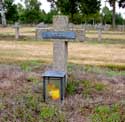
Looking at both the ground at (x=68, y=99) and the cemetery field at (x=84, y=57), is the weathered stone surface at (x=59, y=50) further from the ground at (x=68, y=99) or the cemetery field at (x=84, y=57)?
the cemetery field at (x=84, y=57)

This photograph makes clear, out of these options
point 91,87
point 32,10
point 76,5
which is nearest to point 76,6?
point 76,5

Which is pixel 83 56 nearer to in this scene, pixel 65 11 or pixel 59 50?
pixel 59 50

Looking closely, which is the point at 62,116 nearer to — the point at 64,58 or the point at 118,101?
the point at 118,101

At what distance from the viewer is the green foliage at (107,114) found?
633 cm

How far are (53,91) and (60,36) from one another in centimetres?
131

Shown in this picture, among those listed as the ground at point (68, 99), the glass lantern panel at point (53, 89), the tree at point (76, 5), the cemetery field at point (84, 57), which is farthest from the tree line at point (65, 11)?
the glass lantern panel at point (53, 89)

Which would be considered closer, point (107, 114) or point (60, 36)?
point (107, 114)

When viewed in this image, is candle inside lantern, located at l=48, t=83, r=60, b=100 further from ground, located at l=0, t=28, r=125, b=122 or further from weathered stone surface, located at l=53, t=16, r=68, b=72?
weathered stone surface, located at l=53, t=16, r=68, b=72

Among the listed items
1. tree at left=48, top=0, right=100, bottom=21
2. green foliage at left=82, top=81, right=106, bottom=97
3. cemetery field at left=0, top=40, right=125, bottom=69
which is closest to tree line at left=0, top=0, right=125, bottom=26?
tree at left=48, top=0, right=100, bottom=21

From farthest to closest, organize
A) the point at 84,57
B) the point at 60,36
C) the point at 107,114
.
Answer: the point at 84,57 → the point at 60,36 → the point at 107,114

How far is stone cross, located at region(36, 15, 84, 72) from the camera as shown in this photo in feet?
26.9

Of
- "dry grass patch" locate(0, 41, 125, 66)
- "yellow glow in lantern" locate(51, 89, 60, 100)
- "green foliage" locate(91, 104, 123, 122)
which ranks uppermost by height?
"yellow glow in lantern" locate(51, 89, 60, 100)

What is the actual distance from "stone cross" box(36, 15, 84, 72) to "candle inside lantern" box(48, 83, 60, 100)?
100 cm

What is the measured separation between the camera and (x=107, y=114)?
6.51m
